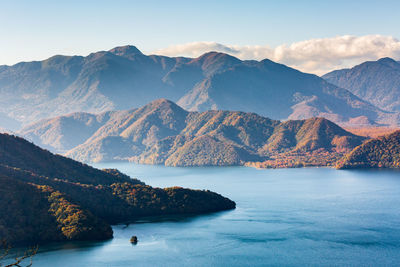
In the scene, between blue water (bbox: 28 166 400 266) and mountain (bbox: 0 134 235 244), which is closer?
blue water (bbox: 28 166 400 266)

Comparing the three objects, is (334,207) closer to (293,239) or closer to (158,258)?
(293,239)

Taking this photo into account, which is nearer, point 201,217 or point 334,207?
point 201,217

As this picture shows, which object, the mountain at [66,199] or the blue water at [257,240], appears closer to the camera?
the blue water at [257,240]

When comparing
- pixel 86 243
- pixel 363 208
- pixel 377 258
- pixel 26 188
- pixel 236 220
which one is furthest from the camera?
pixel 363 208

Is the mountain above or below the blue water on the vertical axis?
above

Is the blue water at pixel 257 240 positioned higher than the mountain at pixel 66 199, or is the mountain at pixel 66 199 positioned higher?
the mountain at pixel 66 199

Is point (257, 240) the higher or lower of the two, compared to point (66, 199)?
lower

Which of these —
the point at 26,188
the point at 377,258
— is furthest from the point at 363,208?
the point at 26,188

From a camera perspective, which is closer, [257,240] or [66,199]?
[257,240]
